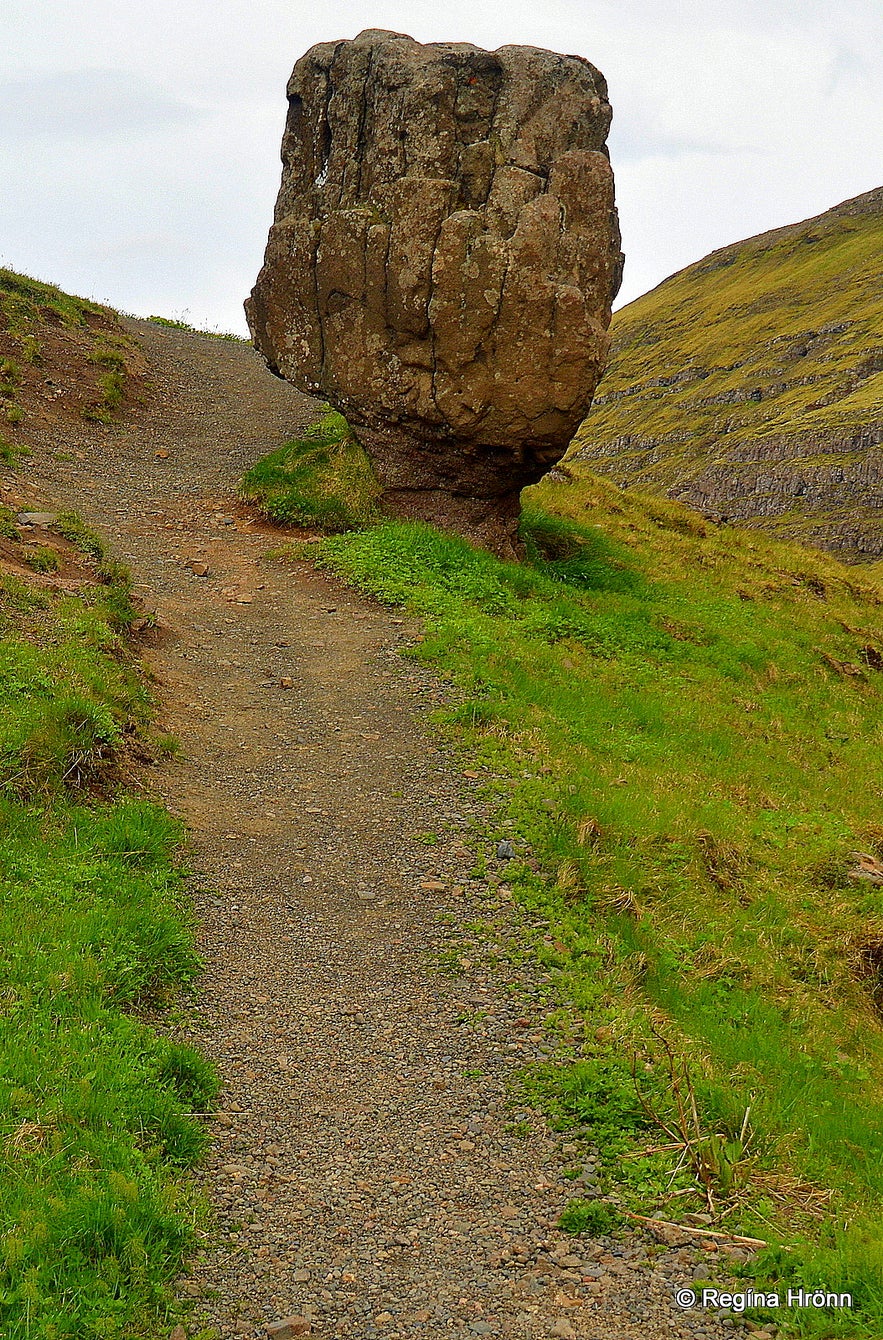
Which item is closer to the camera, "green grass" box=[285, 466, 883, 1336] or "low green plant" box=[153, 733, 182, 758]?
"green grass" box=[285, 466, 883, 1336]

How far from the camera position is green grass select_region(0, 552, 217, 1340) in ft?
15.7

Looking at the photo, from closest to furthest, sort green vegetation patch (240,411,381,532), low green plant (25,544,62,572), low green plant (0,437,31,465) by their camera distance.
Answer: low green plant (25,544,62,572)
low green plant (0,437,31,465)
green vegetation patch (240,411,381,532)

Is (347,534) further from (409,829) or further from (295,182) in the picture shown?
(409,829)

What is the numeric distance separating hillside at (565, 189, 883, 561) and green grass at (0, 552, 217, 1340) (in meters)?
129

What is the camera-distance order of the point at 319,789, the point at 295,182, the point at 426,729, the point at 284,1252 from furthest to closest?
the point at 295,182, the point at 426,729, the point at 319,789, the point at 284,1252

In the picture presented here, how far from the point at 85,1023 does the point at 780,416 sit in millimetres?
167735

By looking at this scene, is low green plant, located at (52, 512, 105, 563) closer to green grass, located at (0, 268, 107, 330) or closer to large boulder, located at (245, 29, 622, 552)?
large boulder, located at (245, 29, 622, 552)

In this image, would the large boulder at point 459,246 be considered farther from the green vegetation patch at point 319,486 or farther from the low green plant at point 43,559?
the low green plant at point 43,559

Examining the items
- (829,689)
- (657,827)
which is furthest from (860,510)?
Result: (657,827)

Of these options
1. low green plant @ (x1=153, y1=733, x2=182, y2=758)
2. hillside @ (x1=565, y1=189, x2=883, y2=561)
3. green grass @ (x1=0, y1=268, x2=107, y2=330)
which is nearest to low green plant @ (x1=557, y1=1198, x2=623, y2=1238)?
low green plant @ (x1=153, y1=733, x2=182, y2=758)

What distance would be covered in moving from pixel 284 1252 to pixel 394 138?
16.1 m

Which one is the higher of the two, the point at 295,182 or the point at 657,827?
the point at 295,182

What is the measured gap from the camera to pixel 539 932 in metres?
8.22

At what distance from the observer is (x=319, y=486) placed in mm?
18125
